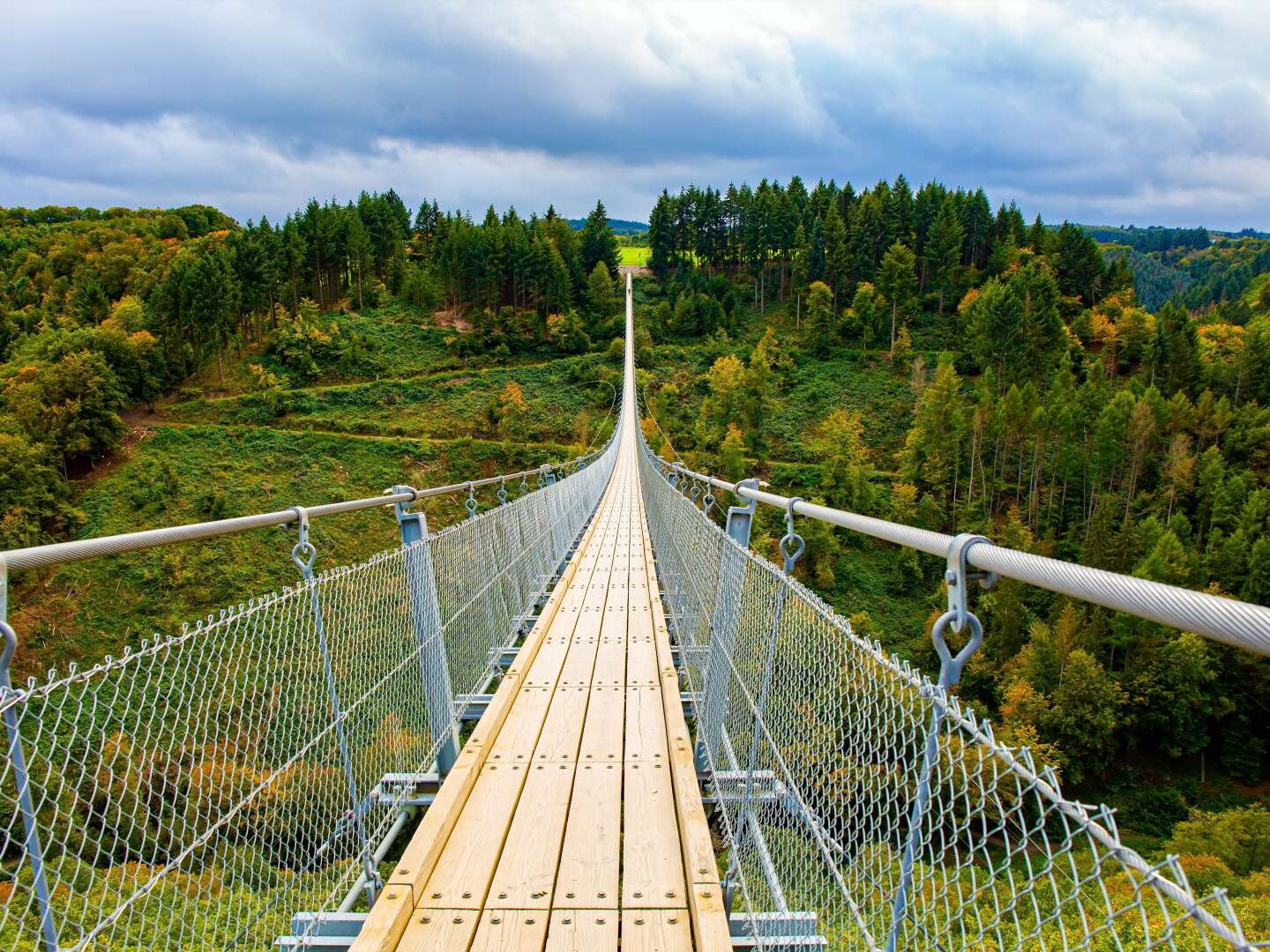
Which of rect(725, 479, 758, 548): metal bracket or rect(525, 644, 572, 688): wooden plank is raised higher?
rect(725, 479, 758, 548): metal bracket

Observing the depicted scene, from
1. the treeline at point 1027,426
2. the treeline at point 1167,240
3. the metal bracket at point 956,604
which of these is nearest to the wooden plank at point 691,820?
the metal bracket at point 956,604

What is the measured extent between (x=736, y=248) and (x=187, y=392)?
47.7 metres

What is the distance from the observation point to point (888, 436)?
148ft

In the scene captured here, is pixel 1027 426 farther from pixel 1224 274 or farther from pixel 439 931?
pixel 1224 274

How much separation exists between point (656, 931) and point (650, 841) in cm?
42

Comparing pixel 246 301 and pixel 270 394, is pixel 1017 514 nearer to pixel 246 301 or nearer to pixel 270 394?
pixel 270 394

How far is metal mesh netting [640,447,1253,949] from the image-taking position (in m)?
0.75

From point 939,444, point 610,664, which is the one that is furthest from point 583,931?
point 939,444

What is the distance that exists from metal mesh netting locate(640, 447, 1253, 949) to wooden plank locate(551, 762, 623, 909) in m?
0.38

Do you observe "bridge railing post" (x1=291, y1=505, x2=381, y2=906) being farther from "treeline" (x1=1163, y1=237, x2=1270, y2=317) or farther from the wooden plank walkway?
"treeline" (x1=1163, y1=237, x2=1270, y2=317)

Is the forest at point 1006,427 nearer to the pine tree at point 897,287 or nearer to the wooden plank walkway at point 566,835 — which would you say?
the pine tree at point 897,287

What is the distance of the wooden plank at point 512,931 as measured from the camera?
1.76 metres

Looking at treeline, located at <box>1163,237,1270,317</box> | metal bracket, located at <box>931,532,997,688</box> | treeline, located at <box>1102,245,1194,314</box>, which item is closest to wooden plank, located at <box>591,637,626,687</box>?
metal bracket, located at <box>931,532,997,688</box>

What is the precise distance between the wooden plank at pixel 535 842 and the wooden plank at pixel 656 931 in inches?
9.2
